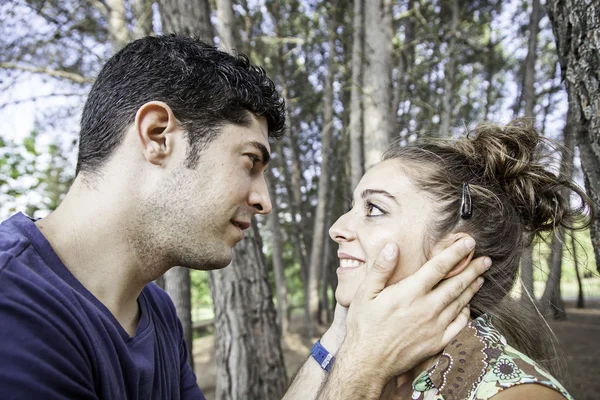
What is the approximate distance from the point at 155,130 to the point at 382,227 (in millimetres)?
1141

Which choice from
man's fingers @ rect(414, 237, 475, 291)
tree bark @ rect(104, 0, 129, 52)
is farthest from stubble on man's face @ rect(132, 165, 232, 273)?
tree bark @ rect(104, 0, 129, 52)

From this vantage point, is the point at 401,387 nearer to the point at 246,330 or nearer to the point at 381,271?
the point at 381,271

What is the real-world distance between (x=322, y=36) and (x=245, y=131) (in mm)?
10004

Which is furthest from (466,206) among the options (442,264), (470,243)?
(442,264)

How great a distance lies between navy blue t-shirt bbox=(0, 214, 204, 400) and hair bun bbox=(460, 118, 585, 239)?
1823 millimetres

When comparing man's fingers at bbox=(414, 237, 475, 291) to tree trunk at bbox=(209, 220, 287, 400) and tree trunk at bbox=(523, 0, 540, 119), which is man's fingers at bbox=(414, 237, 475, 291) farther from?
tree trunk at bbox=(523, 0, 540, 119)

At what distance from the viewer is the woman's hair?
2074 mm

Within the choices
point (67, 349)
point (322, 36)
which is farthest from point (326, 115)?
point (67, 349)

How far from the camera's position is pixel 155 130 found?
2.01 m

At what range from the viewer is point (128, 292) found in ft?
6.49

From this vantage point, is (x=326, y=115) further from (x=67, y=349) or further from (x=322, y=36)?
(x=67, y=349)

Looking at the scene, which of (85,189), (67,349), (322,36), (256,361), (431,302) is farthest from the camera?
(322,36)

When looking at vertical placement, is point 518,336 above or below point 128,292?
below

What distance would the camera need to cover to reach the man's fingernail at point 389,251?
186 centimetres
